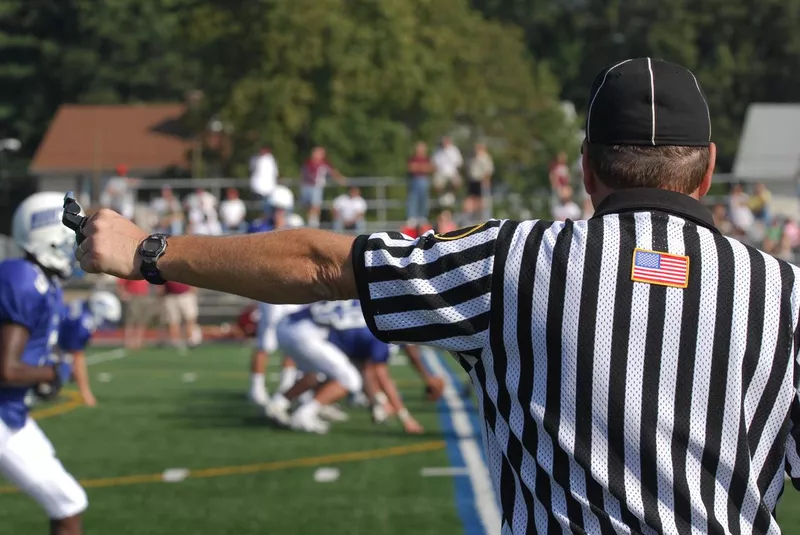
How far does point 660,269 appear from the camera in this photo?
2.47 m

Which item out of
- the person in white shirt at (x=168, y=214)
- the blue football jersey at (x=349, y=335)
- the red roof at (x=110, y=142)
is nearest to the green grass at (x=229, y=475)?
the blue football jersey at (x=349, y=335)

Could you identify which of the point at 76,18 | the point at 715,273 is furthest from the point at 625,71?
the point at 76,18

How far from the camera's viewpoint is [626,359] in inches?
97.7

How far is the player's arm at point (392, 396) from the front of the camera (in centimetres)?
1066

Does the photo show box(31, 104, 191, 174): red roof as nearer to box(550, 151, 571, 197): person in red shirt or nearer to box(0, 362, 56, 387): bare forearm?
box(550, 151, 571, 197): person in red shirt

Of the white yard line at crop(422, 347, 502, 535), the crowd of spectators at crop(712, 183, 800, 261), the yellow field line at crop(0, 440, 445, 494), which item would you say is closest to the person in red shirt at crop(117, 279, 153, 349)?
the white yard line at crop(422, 347, 502, 535)

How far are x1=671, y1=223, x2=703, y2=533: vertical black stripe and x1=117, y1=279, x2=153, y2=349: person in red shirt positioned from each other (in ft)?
71.0

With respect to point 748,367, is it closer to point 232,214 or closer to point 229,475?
point 229,475

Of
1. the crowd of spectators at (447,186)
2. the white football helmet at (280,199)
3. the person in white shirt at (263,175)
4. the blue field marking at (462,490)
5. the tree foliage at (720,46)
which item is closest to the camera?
the blue field marking at (462,490)

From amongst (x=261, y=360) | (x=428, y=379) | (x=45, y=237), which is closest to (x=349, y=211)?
(x=261, y=360)

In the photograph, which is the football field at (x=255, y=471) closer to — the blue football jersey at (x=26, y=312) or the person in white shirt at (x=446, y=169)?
the blue football jersey at (x=26, y=312)

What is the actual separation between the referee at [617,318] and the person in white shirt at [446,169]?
2496cm

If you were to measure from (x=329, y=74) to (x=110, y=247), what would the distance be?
35.9 metres

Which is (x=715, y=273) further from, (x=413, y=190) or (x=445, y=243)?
(x=413, y=190)
